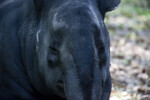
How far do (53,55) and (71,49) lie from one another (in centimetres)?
24

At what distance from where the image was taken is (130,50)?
315 inches

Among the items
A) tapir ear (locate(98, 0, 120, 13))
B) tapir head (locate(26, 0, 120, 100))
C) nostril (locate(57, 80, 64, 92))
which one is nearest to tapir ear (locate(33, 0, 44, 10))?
tapir head (locate(26, 0, 120, 100))

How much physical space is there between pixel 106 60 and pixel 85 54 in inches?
15.6

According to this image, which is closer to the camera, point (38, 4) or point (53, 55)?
point (53, 55)

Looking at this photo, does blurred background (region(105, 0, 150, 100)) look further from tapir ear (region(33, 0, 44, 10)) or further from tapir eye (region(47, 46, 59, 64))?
tapir eye (region(47, 46, 59, 64))

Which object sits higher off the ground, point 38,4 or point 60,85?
point 38,4

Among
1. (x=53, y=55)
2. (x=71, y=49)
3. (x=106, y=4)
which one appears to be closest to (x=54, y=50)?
(x=53, y=55)

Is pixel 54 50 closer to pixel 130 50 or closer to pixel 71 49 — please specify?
pixel 71 49

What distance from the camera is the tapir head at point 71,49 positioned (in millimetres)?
2914

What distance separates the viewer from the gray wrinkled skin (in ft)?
9.64

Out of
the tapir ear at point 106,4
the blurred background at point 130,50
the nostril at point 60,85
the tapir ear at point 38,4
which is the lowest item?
the blurred background at point 130,50

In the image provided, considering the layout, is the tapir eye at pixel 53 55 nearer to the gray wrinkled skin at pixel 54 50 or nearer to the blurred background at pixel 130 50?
the gray wrinkled skin at pixel 54 50

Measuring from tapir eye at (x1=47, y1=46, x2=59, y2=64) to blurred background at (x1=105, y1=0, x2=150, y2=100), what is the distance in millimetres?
1998

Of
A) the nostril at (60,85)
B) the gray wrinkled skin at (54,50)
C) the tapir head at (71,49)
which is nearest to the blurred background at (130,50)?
the gray wrinkled skin at (54,50)
